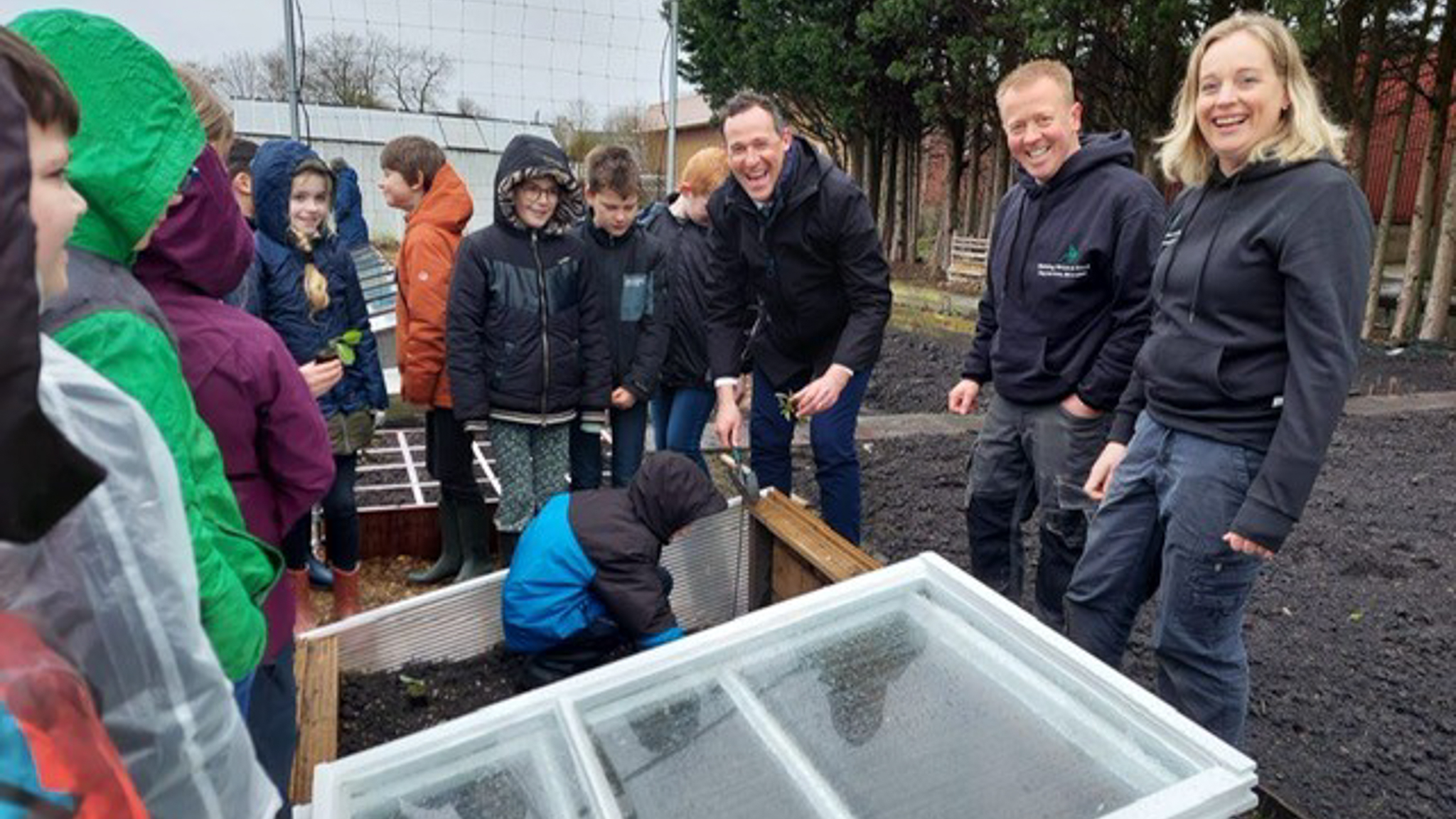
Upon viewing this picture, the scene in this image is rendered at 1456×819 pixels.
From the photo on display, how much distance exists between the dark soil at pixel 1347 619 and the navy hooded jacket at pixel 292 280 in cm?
236

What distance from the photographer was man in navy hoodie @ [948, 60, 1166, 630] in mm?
2551

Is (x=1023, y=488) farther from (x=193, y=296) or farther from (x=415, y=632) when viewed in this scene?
(x=193, y=296)

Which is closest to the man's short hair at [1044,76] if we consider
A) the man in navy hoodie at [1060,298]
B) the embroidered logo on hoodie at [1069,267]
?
the man in navy hoodie at [1060,298]

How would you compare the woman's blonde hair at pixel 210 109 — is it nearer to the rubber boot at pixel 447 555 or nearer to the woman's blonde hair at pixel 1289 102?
the rubber boot at pixel 447 555

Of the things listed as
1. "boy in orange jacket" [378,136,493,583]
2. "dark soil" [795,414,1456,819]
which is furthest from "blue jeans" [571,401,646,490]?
"dark soil" [795,414,1456,819]

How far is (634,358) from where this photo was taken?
12.3 ft

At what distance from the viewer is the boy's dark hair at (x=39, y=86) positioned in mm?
875

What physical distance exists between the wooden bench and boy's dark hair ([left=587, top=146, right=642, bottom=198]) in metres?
13.0

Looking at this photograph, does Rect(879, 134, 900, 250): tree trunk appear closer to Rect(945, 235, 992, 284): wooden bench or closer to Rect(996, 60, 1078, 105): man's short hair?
Rect(945, 235, 992, 284): wooden bench

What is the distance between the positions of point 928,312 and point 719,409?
9.34 metres

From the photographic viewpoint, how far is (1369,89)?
916 cm

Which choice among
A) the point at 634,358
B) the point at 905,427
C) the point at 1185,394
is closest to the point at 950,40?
the point at 905,427

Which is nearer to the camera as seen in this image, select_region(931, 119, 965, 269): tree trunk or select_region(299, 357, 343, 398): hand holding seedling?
select_region(299, 357, 343, 398): hand holding seedling

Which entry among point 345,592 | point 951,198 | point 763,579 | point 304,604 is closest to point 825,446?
point 763,579
